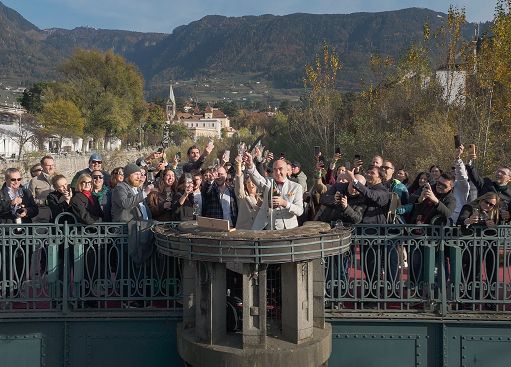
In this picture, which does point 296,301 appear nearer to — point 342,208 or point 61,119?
point 342,208

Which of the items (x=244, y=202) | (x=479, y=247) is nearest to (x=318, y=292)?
(x=244, y=202)

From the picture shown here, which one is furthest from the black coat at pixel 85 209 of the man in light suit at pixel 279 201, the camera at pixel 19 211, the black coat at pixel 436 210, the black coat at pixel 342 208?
the black coat at pixel 436 210

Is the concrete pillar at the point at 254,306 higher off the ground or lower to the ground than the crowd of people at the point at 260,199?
lower

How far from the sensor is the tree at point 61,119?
64500 millimetres

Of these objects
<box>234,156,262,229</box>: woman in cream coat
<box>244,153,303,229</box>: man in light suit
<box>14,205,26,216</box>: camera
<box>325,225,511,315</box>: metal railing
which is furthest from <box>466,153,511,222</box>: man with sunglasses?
<box>14,205,26,216</box>: camera

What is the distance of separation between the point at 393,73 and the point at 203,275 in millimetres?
30348

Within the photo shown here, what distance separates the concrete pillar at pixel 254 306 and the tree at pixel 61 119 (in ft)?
206

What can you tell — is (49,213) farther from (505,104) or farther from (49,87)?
(49,87)

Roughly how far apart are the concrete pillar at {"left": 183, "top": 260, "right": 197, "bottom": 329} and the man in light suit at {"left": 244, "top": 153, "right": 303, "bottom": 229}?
870 mm

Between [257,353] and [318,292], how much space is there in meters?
1.01

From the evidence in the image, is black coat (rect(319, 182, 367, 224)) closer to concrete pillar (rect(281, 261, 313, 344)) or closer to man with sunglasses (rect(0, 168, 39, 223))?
concrete pillar (rect(281, 261, 313, 344))

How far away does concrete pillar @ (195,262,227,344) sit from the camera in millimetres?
5723

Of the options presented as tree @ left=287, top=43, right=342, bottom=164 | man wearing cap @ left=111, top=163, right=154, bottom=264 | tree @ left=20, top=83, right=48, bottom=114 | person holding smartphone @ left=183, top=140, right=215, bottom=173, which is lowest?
man wearing cap @ left=111, top=163, right=154, bottom=264

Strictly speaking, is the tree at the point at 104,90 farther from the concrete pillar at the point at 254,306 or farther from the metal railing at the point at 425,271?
the concrete pillar at the point at 254,306
